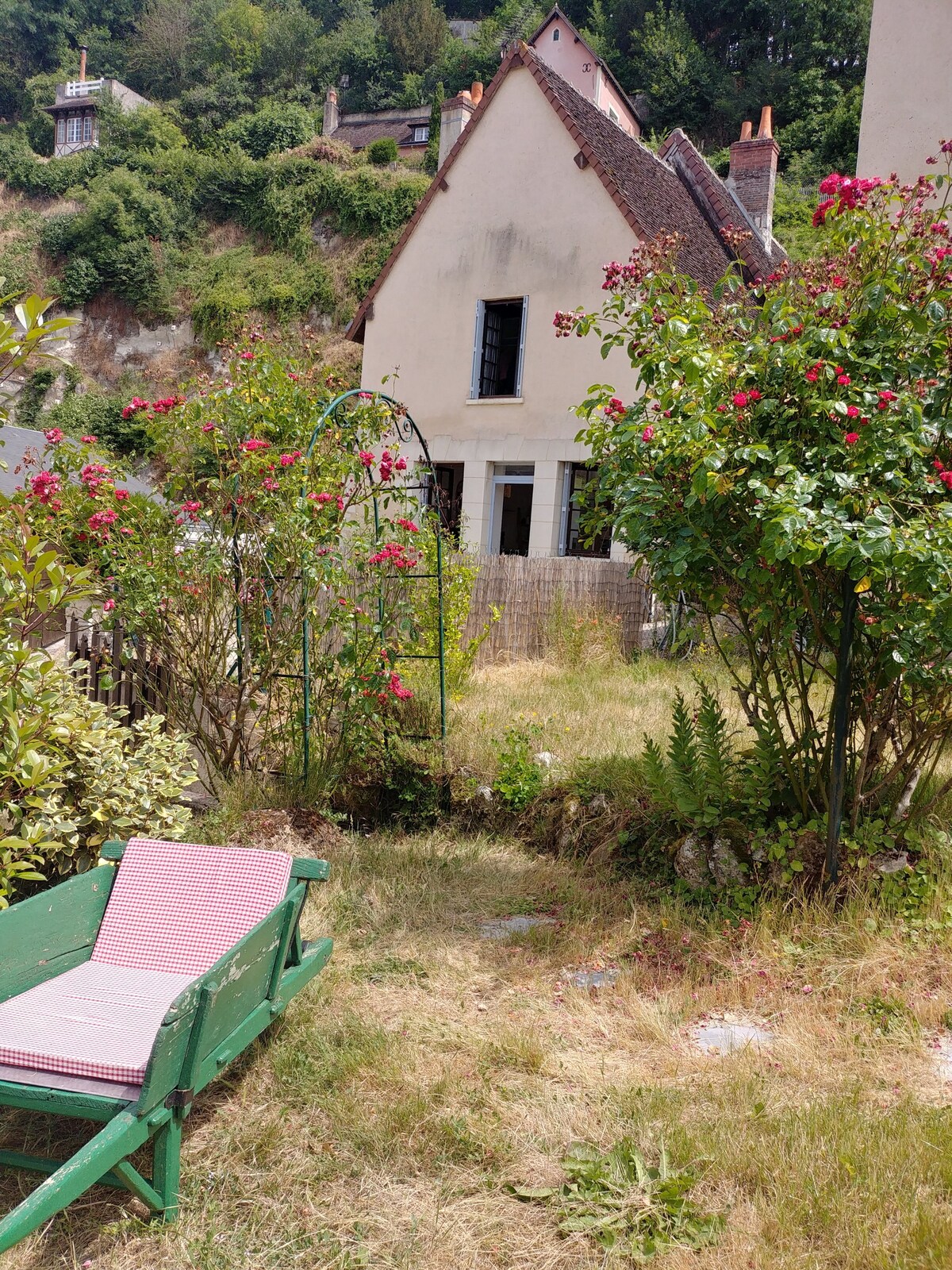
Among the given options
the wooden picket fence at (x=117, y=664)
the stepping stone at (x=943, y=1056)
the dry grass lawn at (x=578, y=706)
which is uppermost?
the wooden picket fence at (x=117, y=664)

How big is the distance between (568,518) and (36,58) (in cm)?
6882

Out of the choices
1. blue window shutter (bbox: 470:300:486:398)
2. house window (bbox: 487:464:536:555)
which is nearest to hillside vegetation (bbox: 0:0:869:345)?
house window (bbox: 487:464:536:555)

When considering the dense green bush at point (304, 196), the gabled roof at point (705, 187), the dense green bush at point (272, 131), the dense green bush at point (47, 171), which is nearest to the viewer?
the gabled roof at point (705, 187)

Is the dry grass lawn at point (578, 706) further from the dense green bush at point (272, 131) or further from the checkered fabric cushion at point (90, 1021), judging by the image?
the dense green bush at point (272, 131)

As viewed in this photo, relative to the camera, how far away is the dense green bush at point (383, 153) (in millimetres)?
37938

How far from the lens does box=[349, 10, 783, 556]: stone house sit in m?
14.2

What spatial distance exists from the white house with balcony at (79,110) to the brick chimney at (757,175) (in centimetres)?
4289

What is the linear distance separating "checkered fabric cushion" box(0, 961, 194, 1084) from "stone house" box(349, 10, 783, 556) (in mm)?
10960

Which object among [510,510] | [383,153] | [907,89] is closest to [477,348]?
[510,510]

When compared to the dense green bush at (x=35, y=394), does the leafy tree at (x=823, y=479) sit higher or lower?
lower

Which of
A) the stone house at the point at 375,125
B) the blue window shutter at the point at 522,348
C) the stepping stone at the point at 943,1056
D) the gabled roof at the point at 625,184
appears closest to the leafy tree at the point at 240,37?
the stone house at the point at 375,125

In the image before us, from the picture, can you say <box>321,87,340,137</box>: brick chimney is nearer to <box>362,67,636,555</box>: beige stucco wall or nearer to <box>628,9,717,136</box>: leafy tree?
<box>628,9,717,136</box>: leafy tree

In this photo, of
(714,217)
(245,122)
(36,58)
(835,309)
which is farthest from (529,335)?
(36,58)

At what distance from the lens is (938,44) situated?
26.6 feet
